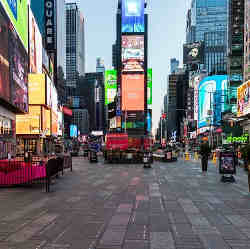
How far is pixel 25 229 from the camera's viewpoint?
7.03 meters

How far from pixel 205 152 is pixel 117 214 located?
46.3ft

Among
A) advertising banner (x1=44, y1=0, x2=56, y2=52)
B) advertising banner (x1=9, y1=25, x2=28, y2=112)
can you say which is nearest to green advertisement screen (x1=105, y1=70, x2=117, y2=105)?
advertising banner (x1=44, y1=0, x2=56, y2=52)

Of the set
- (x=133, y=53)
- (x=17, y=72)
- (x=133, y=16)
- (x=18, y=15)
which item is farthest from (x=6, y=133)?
(x=133, y=16)

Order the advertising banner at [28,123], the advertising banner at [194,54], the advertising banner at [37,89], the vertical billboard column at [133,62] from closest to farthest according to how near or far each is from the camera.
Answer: the advertising banner at [28,123] → the advertising banner at [37,89] → the vertical billboard column at [133,62] → the advertising banner at [194,54]

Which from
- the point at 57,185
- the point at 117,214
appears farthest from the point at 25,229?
the point at 57,185

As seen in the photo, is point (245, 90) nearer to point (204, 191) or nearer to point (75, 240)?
point (204, 191)

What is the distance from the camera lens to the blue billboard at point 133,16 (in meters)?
115

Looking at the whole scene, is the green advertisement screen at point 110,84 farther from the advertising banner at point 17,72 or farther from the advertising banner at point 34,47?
the advertising banner at point 17,72

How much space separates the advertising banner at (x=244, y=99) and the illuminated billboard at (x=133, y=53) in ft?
210

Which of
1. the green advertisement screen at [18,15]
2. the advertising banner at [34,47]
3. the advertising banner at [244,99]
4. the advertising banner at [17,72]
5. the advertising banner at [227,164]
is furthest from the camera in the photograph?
the advertising banner at [244,99]

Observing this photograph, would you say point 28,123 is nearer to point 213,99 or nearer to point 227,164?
point 227,164

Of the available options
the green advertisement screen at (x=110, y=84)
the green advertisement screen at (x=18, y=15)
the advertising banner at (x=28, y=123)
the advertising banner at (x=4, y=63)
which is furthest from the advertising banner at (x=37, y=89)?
the green advertisement screen at (x=110, y=84)

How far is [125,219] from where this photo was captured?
311 inches

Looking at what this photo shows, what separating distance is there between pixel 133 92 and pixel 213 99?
104 feet
